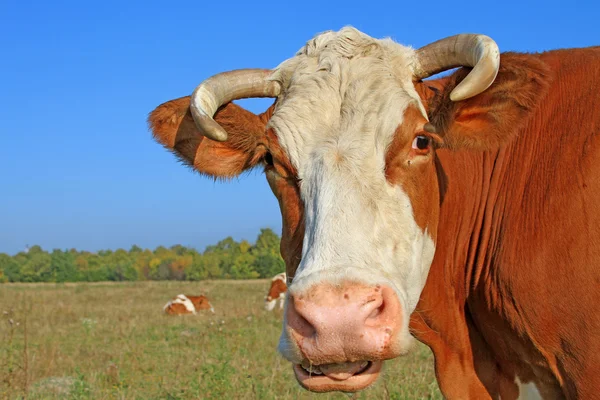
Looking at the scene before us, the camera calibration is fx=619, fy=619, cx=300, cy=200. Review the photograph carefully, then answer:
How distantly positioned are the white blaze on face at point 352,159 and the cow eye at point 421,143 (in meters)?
0.17

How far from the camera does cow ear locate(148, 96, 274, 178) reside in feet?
13.4

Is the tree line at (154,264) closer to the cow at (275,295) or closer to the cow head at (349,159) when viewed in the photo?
the cow at (275,295)

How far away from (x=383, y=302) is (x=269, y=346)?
28.8ft

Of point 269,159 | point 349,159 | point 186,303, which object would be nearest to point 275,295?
point 186,303

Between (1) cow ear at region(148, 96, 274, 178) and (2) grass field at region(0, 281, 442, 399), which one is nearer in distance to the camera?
(1) cow ear at region(148, 96, 274, 178)

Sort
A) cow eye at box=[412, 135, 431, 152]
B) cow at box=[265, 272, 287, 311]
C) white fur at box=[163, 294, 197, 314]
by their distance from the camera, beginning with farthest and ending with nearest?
cow at box=[265, 272, 287, 311] < white fur at box=[163, 294, 197, 314] < cow eye at box=[412, 135, 431, 152]

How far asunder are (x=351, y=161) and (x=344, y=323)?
2.94ft

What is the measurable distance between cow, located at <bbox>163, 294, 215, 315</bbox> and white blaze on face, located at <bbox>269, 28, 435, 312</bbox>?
17.2 meters

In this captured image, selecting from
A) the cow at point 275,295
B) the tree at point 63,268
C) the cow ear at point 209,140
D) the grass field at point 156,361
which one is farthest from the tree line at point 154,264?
the cow ear at point 209,140

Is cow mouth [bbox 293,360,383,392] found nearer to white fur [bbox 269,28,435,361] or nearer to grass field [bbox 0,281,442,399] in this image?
white fur [bbox 269,28,435,361]

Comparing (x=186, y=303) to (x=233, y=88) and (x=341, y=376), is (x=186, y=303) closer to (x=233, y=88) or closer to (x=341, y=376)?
(x=233, y=88)

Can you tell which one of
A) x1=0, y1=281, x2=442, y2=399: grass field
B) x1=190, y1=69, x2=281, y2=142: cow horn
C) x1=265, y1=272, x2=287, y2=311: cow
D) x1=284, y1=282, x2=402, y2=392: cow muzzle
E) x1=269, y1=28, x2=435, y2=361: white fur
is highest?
x1=190, y1=69, x2=281, y2=142: cow horn

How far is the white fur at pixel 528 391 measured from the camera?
370 centimetres

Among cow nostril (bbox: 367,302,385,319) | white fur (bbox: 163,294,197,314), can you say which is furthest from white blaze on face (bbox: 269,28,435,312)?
white fur (bbox: 163,294,197,314)
